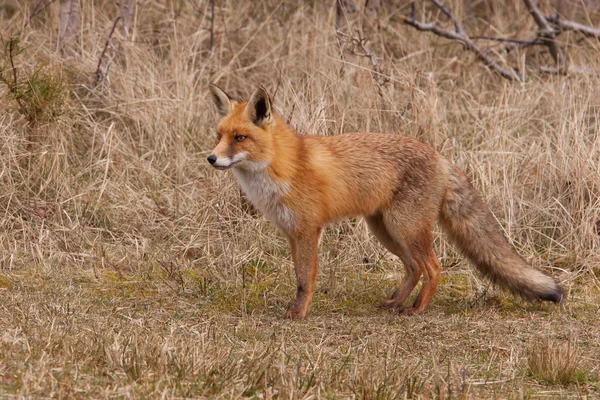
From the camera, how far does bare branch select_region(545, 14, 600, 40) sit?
27.2 feet

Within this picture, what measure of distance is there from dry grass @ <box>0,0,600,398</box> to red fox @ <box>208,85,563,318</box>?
29 cm

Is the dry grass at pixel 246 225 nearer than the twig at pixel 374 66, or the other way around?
the dry grass at pixel 246 225

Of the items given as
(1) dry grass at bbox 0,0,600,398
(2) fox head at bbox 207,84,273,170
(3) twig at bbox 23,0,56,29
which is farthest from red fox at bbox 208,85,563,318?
(3) twig at bbox 23,0,56,29

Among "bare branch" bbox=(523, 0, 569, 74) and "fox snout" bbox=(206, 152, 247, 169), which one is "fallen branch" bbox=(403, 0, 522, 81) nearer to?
"bare branch" bbox=(523, 0, 569, 74)

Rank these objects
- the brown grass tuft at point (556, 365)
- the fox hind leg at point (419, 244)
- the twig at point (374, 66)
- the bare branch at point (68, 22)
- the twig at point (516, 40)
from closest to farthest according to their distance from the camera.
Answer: the brown grass tuft at point (556, 365)
the fox hind leg at point (419, 244)
the twig at point (374, 66)
the bare branch at point (68, 22)
the twig at point (516, 40)

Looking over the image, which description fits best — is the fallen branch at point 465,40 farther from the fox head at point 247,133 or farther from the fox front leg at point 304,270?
the fox front leg at point 304,270

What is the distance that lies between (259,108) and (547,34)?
16.0 ft

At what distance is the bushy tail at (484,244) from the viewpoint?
Answer: 4.90m

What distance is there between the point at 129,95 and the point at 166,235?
1.85m

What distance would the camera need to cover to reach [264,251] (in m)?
5.95

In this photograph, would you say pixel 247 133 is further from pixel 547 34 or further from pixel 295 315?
pixel 547 34

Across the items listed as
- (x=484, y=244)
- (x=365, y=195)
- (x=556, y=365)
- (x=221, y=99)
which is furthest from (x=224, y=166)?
(x=556, y=365)

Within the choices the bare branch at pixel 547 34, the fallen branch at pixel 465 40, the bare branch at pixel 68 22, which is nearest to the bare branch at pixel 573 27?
the bare branch at pixel 547 34

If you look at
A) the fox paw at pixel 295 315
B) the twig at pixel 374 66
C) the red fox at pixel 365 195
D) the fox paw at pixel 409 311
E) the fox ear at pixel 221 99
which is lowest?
the fox paw at pixel 409 311
